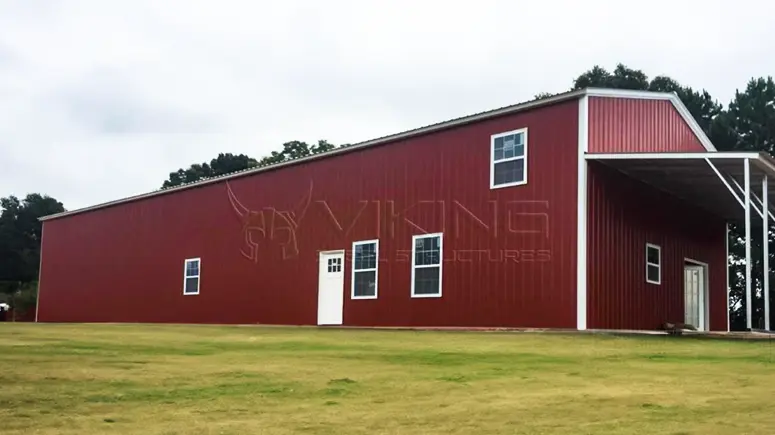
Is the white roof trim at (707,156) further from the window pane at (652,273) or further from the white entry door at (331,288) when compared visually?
the white entry door at (331,288)

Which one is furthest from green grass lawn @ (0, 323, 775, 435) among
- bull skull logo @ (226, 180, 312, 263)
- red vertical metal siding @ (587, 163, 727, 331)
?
bull skull logo @ (226, 180, 312, 263)

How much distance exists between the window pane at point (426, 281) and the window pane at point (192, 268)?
30.1 feet

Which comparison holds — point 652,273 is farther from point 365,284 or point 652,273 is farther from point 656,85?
point 656,85

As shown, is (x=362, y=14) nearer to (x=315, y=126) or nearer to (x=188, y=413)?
(x=188, y=413)

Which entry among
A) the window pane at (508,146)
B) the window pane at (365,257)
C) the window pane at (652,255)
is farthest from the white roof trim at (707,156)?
the window pane at (365,257)

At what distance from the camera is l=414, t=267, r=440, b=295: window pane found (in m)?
18.6

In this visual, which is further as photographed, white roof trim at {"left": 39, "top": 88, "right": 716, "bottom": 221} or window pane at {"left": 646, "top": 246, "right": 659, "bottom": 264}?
window pane at {"left": 646, "top": 246, "right": 659, "bottom": 264}

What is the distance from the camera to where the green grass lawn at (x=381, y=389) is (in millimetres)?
5680

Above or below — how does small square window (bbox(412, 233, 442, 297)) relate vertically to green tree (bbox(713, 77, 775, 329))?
below

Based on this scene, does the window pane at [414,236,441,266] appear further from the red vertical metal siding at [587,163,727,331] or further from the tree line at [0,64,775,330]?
the tree line at [0,64,775,330]

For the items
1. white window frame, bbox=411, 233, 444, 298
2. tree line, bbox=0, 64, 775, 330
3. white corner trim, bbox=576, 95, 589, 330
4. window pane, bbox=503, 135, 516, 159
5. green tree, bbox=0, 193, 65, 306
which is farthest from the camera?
green tree, bbox=0, 193, 65, 306

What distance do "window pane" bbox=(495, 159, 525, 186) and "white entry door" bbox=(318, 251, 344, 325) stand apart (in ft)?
16.5

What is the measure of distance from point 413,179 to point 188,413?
44.4 ft

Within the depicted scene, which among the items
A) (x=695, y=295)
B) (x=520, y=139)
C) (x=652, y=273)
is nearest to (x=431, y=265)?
(x=520, y=139)
